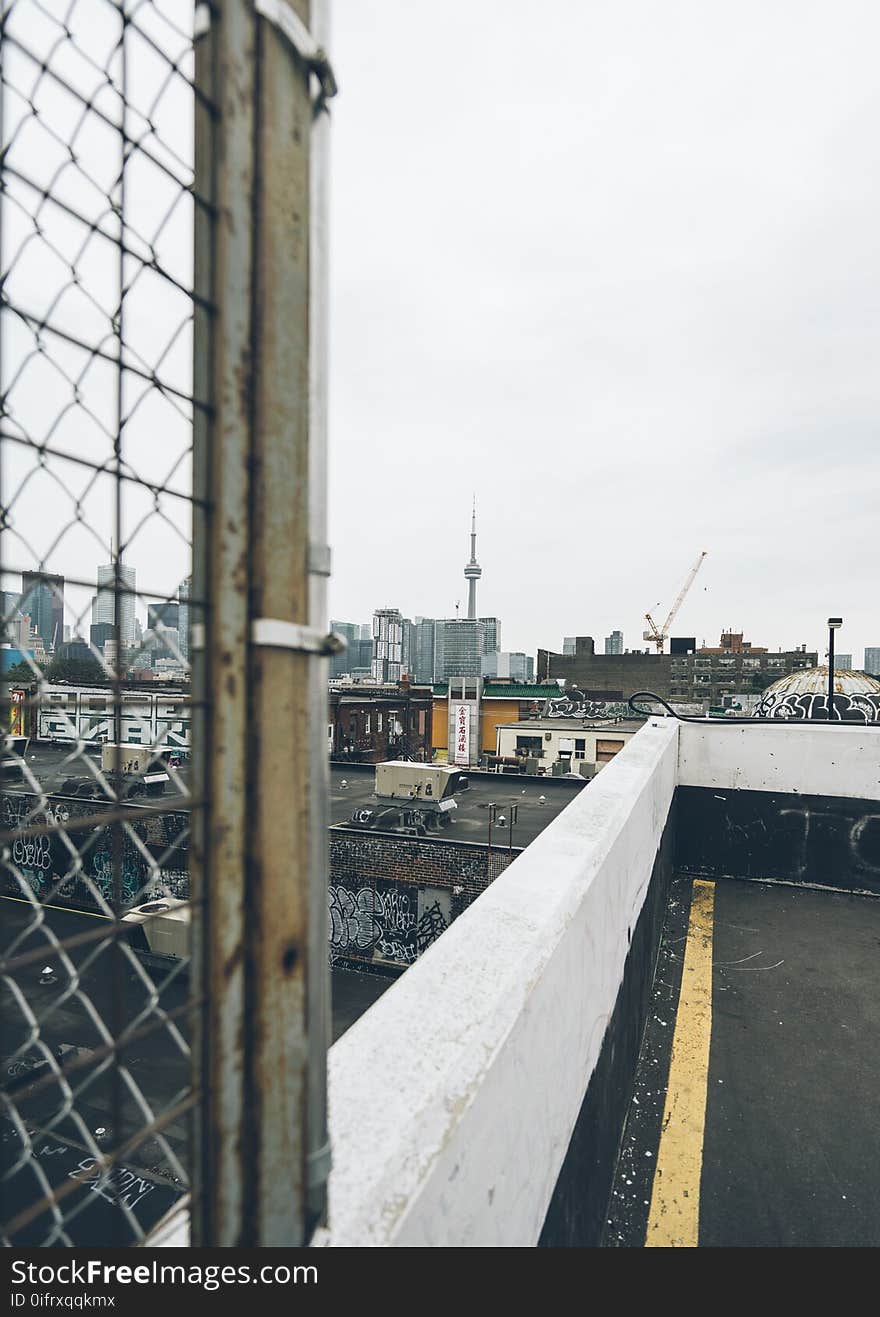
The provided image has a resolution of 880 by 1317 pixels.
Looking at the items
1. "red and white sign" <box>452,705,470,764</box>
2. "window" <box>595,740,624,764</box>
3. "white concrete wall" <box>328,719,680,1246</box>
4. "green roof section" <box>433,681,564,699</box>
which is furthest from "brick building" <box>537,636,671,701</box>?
"white concrete wall" <box>328,719,680,1246</box>

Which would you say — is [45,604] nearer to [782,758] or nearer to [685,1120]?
[685,1120]

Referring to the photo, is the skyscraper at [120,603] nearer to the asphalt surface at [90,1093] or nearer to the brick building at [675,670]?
the asphalt surface at [90,1093]

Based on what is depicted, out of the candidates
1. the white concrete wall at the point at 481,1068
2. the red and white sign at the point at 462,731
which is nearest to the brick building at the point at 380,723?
the red and white sign at the point at 462,731

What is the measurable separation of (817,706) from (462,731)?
51.1ft

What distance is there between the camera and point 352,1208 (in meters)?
1.27

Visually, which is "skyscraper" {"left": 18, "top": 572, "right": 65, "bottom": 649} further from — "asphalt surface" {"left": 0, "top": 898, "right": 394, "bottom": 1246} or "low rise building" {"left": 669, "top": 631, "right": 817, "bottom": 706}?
"low rise building" {"left": 669, "top": 631, "right": 817, "bottom": 706}

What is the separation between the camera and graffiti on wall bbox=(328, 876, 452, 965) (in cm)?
1677

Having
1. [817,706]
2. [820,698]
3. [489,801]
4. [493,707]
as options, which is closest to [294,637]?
[489,801]

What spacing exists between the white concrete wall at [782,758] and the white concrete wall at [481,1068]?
4.48m

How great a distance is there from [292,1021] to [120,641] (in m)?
0.67

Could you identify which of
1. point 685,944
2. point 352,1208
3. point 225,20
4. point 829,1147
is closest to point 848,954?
point 685,944

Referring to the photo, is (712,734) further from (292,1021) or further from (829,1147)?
(292,1021)

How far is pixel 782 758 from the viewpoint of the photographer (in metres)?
6.78

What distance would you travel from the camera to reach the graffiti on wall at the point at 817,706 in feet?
65.8
